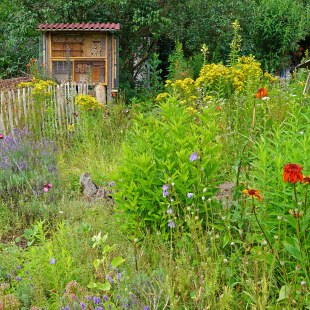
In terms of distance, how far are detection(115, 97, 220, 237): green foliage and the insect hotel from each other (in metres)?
9.87

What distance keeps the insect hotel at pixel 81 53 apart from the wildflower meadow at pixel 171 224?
795cm

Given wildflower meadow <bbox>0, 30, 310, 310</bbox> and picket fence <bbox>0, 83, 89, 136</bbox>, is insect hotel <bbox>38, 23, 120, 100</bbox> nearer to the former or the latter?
picket fence <bbox>0, 83, 89, 136</bbox>

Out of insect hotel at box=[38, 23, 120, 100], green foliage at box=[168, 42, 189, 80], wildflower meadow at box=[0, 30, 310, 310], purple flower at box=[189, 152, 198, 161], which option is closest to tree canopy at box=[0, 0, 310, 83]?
green foliage at box=[168, 42, 189, 80]

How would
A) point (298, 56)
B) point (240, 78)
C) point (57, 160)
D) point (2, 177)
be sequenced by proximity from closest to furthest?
point (2, 177) → point (57, 160) → point (240, 78) → point (298, 56)

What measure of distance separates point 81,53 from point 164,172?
1102 cm

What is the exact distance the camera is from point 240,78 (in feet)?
23.9

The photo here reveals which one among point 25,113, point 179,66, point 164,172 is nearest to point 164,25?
point 179,66

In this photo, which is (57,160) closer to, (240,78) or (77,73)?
(240,78)

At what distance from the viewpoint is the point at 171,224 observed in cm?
338

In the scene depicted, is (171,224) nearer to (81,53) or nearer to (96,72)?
(96,72)

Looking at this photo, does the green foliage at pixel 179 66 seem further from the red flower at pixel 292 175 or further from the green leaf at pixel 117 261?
the red flower at pixel 292 175

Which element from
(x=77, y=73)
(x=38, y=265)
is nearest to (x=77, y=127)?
(x=38, y=265)

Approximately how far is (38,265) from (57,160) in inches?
124

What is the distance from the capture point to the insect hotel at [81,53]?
13961 millimetres
